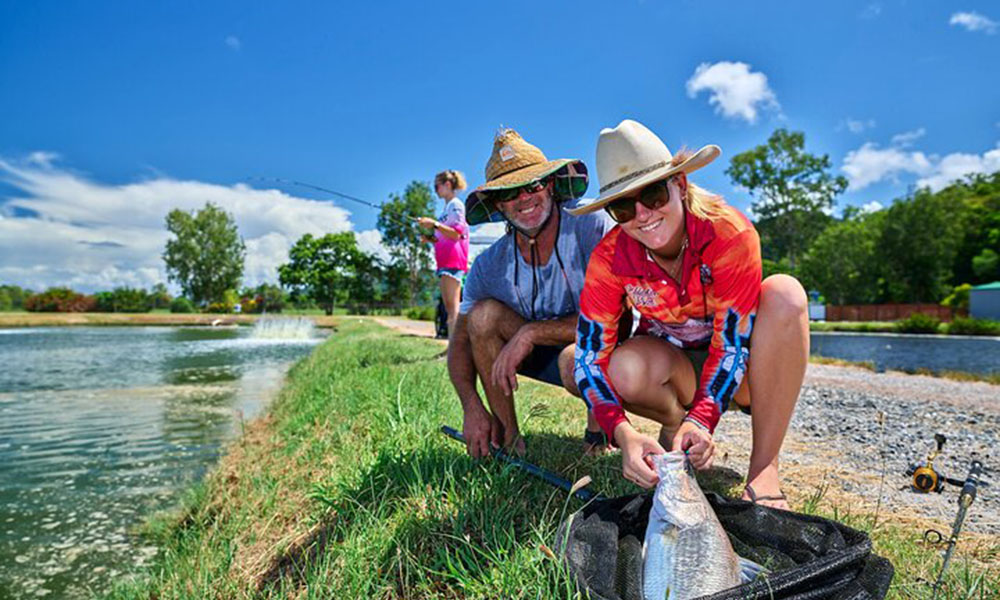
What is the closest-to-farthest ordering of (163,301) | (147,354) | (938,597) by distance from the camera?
(938,597) < (147,354) < (163,301)

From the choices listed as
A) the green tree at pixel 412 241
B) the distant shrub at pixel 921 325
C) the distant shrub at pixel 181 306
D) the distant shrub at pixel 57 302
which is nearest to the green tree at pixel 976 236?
the distant shrub at pixel 921 325

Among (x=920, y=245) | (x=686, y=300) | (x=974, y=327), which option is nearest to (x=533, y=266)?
(x=686, y=300)

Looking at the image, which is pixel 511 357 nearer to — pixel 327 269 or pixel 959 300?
pixel 959 300

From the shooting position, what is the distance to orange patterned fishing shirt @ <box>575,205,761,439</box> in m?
1.94

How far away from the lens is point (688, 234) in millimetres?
2045

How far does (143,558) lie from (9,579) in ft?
2.40

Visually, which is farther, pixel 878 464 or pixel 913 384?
pixel 913 384

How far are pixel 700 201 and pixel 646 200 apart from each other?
0.76ft

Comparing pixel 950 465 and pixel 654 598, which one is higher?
pixel 654 598

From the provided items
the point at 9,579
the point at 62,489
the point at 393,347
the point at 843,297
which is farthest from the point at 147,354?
the point at 843,297

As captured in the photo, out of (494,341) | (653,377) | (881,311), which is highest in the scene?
(494,341)

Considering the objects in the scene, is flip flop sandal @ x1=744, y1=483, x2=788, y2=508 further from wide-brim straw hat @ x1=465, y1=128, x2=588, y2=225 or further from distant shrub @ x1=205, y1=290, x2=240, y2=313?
distant shrub @ x1=205, y1=290, x2=240, y2=313

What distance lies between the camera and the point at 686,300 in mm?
2113

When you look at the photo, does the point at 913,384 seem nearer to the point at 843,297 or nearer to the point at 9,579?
the point at 9,579
